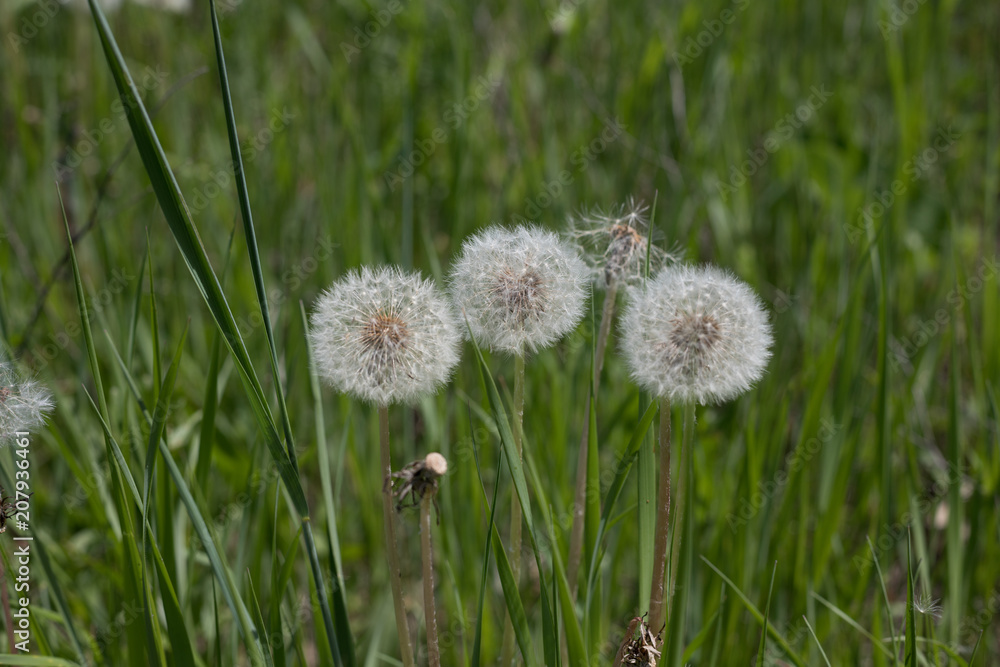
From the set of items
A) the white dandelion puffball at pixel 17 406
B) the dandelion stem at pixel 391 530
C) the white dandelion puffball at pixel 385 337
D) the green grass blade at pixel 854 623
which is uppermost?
the white dandelion puffball at pixel 385 337

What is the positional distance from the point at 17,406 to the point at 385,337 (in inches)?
32.0

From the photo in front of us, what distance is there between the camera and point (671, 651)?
5.51ft

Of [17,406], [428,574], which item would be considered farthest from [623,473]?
[17,406]

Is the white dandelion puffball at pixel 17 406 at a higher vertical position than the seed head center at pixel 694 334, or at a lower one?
lower

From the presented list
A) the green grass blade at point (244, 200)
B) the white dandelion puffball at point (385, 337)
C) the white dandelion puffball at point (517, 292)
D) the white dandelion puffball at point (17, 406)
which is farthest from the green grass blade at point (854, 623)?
the white dandelion puffball at point (17, 406)

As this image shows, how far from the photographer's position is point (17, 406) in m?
1.69

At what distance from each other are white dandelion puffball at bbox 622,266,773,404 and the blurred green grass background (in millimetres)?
421

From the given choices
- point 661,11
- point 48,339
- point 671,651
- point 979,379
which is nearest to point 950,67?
point 661,11

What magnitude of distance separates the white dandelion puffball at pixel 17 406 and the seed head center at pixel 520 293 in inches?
39.6

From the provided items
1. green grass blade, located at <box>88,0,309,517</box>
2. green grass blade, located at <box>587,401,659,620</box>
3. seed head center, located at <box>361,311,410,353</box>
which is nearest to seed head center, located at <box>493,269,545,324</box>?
seed head center, located at <box>361,311,410,353</box>

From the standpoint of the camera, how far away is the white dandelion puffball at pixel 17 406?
1.66 m

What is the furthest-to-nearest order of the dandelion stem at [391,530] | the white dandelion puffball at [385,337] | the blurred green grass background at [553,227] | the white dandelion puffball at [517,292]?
1. the blurred green grass background at [553,227]
2. the white dandelion puffball at [517,292]
3. the white dandelion puffball at [385,337]
4. the dandelion stem at [391,530]

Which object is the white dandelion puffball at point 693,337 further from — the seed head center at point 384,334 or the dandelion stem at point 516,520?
the seed head center at point 384,334

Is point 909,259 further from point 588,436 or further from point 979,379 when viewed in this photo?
point 588,436
